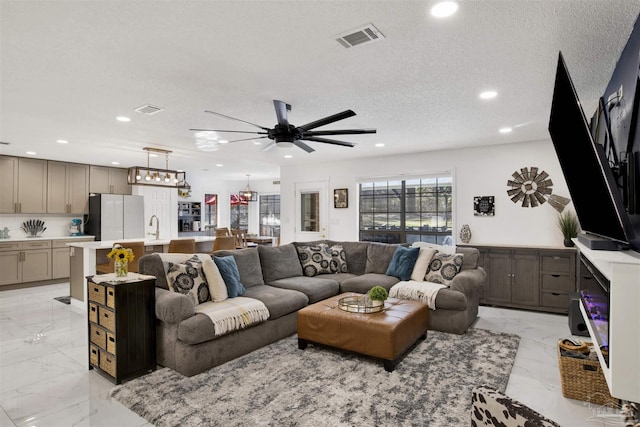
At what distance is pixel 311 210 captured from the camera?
7.74 metres

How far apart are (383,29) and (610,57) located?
1676mm

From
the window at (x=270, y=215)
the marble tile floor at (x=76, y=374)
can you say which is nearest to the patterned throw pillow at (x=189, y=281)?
the marble tile floor at (x=76, y=374)

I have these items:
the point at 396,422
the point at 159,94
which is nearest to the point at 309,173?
the point at 159,94

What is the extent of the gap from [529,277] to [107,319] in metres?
5.18

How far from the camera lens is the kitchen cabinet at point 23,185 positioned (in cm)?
673

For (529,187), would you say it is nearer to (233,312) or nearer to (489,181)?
(489,181)

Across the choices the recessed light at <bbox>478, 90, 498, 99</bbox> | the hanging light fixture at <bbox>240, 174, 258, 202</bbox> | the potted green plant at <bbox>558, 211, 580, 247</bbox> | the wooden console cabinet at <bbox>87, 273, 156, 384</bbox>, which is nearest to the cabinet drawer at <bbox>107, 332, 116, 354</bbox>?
the wooden console cabinet at <bbox>87, 273, 156, 384</bbox>

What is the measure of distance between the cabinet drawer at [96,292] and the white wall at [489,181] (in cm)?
476

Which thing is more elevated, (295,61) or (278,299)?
A: (295,61)

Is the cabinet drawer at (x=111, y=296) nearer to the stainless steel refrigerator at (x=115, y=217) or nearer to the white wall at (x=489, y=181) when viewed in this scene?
the white wall at (x=489, y=181)

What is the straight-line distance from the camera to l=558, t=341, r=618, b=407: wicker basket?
8.47ft

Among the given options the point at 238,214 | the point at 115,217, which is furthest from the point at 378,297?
the point at 238,214

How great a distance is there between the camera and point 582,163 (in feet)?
7.09

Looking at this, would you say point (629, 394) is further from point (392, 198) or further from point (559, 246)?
point (392, 198)
